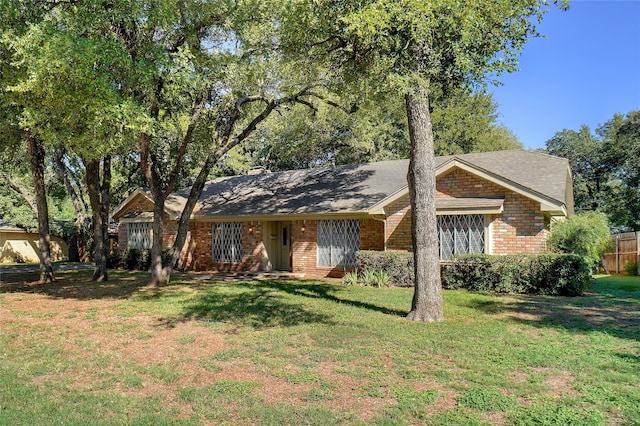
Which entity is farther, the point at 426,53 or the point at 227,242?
the point at 227,242

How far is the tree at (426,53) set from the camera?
25.2 feet

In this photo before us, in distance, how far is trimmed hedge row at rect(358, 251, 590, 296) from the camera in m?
11.5

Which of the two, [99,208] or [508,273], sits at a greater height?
[99,208]

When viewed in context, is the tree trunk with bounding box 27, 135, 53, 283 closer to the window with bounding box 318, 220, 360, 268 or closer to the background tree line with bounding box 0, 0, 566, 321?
the background tree line with bounding box 0, 0, 566, 321

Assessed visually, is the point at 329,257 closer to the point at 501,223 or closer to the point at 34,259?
the point at 501,223

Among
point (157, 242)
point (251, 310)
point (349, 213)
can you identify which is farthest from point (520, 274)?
point (157, 242)

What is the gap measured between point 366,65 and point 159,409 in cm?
828

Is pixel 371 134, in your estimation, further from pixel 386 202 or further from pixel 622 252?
pixel 622 252

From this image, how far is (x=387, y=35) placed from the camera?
7.99 meters

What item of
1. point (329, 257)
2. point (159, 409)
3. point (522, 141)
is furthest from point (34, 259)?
point (522, 141)

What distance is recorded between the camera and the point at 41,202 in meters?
15.4

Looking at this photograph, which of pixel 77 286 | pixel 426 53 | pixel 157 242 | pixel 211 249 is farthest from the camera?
pixel 211 249

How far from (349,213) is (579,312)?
320 inches

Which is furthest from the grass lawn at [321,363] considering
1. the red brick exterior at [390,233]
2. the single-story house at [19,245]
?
the single-story house at [19,245]
